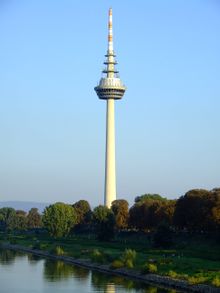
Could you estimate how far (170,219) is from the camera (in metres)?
65.9

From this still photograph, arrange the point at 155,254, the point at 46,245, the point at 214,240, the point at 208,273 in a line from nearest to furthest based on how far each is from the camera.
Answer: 1. the point at 208,273
2. the point at 155,254
3. the point at 214,240
4. the point at 46,245

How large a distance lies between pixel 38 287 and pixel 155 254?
1242 cm

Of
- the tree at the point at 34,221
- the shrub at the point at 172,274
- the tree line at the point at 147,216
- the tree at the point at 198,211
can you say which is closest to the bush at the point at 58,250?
the tree line at the point at 147,216

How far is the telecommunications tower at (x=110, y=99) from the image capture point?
96062 millimetres

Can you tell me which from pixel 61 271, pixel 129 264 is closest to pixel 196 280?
pixel 129 264

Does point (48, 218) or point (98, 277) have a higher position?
point (48, 218)

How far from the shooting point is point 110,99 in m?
99.2

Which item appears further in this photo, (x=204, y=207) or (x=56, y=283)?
(x=204, y=207)

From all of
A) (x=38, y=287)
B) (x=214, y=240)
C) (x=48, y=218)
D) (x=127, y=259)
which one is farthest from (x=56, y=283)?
(x=48, y=218)

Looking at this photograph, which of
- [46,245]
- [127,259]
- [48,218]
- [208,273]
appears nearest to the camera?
[208,273]

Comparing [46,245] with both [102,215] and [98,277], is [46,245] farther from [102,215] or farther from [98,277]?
[98,277]

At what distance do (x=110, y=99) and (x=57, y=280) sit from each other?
60516mm

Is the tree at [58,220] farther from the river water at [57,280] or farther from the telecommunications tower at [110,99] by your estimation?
the river water at [57,280]

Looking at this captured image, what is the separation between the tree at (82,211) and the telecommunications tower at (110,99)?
3.65 metres
